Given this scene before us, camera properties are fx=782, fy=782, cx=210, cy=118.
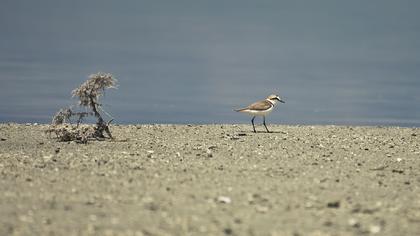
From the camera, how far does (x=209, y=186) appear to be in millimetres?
12188

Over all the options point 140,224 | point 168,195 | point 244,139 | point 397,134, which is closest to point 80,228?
point 140,224

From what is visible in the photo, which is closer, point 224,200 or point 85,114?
point 224,200

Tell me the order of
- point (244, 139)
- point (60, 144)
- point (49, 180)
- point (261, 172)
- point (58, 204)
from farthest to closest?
point (244, 139), point (60, 144), point (261, 172), point (49, 180), point (58, 204)

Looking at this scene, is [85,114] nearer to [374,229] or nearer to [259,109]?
[259,109]

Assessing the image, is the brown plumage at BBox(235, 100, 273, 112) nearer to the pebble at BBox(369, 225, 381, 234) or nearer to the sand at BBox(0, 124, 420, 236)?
the sand at BBox(0, 124, 420, 236)

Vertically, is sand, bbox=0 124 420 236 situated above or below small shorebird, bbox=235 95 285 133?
below

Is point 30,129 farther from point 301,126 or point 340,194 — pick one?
point 340,194

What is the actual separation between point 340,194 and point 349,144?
8.01 metres

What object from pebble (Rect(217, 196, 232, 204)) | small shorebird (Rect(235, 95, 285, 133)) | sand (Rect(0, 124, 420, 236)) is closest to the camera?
sand (Rect(0, 124, 420, 236))

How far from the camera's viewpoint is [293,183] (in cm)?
1274

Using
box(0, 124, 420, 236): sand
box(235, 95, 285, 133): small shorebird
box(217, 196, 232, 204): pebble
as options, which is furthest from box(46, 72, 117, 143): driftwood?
box(217, 196, 232, 204): pebble

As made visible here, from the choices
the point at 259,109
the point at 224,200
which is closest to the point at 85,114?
the point at 259,109

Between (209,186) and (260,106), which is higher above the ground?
(260,106)

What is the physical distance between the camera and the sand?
9438mm
